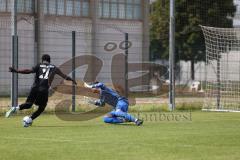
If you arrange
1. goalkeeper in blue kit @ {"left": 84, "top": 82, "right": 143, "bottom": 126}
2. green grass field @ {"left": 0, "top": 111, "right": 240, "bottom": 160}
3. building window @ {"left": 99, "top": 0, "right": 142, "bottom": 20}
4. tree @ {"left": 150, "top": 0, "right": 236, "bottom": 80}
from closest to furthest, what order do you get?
green grass field @ {"left": 0, "top": 111, "right": 240, "bottom": 160} < goalkeeper in blue kit @ {"left": 84, "top": 82, "right": 143, "bottom": 126} < tree @ {"left": 150, "top": 0, "right": 236, "bottom": 80} < building window @ {"left": 99, "top": 0, "right": 142, "bottom": 20}

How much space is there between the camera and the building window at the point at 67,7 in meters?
43.7

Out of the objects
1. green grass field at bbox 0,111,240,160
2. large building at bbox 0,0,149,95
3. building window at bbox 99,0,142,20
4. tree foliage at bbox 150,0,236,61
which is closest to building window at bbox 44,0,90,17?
large building at bbox 0,0,149,95

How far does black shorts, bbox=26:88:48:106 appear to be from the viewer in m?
16.4

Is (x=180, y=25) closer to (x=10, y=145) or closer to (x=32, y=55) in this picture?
(x=32, y=55)

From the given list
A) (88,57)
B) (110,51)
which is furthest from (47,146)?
(110,51)

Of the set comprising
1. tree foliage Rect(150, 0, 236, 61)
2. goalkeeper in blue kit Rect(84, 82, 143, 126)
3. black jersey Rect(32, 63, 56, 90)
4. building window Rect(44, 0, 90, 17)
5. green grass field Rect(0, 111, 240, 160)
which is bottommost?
green grass field Rect(0, 111, 240, 160)

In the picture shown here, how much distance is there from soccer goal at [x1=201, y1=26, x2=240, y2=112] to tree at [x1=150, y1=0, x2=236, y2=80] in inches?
79.4

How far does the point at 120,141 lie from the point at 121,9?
39.7 meters

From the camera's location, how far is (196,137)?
13.4m

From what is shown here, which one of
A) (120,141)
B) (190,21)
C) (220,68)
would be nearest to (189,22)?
(190,21)

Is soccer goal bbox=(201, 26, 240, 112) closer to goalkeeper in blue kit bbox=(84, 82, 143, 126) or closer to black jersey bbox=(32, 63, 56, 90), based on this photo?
goalkeeper in blue kit bbox=(84, 82, 143, 126)

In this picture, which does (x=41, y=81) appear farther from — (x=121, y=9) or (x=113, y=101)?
(x=121, y=9)

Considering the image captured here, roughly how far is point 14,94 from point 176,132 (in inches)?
320

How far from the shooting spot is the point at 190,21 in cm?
3672
